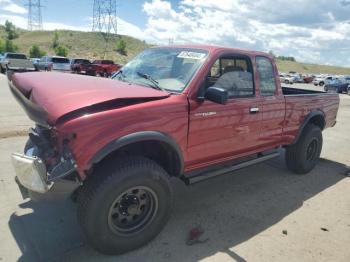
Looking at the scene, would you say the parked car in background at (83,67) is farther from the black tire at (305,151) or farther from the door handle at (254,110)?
the door handle at (254,110)

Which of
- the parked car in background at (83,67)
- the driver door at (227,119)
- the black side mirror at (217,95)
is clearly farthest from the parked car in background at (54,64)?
the black side mirror at (217,95)

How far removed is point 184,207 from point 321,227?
165 centimetres

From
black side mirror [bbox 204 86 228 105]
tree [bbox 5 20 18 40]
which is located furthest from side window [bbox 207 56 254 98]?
tree [bbox 5 20 18 40]

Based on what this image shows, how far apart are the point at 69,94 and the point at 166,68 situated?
4.46ft

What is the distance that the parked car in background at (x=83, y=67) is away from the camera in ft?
91.1

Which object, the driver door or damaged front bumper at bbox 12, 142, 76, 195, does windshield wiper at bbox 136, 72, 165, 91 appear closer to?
the driver door

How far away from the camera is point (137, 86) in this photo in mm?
3883

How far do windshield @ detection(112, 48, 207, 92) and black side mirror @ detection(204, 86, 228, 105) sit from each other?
264 millimetres

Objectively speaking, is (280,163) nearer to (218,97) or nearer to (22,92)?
(218,97)

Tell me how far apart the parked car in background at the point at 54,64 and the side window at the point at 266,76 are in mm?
25026

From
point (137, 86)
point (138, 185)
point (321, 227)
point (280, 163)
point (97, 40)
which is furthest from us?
point (97, 40)

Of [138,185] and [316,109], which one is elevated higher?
[316,109]

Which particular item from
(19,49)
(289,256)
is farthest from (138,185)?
(19,49)

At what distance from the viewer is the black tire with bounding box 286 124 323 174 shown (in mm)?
5851
